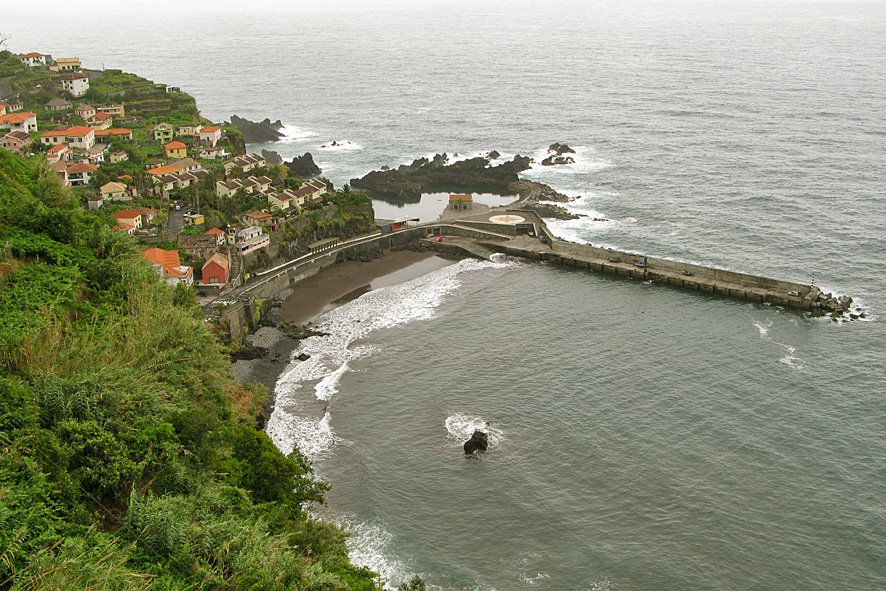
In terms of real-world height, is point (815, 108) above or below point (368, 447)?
above

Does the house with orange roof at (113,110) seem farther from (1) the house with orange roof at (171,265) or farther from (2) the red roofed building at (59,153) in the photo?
(1) the house with orange roof at (171,265)

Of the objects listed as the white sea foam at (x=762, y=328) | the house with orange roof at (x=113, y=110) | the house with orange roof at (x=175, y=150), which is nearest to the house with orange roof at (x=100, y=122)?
the house with orange roof at (x=113, y=110)

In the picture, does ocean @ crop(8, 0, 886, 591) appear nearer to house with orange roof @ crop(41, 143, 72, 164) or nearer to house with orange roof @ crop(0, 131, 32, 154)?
house with orange roof @ crop(41, 143, 72, 164)

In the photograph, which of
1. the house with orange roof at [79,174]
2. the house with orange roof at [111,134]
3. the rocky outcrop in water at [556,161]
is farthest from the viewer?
the rocky outcrop in water at [556,161]

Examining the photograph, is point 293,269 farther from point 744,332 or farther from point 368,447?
point 744,332

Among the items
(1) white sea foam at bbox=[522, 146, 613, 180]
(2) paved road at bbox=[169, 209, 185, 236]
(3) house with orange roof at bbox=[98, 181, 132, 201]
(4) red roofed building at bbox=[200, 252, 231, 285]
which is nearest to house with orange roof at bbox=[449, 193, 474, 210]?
(1) white sea foam at bbox=[522, 146, 613, 180]

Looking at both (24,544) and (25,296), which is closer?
(24,544)

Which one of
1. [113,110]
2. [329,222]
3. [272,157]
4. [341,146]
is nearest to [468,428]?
[329,222]

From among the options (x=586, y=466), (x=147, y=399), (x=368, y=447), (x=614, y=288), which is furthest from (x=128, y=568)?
(x=614, y=288)
